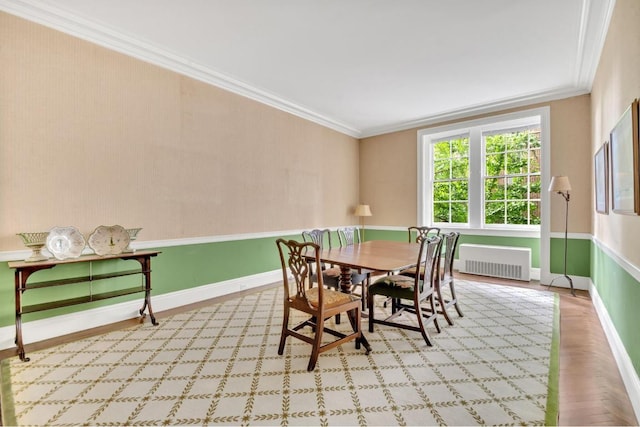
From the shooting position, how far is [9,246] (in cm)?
260

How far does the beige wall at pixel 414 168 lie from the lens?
14.2 feet

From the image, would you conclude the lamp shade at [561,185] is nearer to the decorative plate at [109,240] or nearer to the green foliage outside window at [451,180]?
the green foliage outside window at [451,180]

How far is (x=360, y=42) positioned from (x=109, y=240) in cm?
326

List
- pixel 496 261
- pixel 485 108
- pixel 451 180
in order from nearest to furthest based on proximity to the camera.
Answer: pixel 496 261, pixel 485 108, pixel 451 180

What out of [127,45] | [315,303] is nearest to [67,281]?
[315,303]

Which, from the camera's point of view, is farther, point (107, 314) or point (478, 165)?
point (478, 165)

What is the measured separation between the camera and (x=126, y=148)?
10.7 ft

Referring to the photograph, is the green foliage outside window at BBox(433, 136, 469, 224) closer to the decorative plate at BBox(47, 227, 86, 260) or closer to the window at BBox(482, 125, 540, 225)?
the window at BBox(482, 125, 540, 225)

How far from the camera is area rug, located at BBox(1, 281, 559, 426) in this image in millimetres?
1750

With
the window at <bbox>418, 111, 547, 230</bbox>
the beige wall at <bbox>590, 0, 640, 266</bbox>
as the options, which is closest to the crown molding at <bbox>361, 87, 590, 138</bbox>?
the window at <bbox>418, 111, 547, 230</bbox>

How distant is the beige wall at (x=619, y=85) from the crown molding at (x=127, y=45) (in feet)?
12.6

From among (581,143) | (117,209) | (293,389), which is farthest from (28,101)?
(581,143)

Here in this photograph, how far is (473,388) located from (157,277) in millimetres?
3294

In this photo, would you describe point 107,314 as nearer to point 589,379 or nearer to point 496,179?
point 589,379
